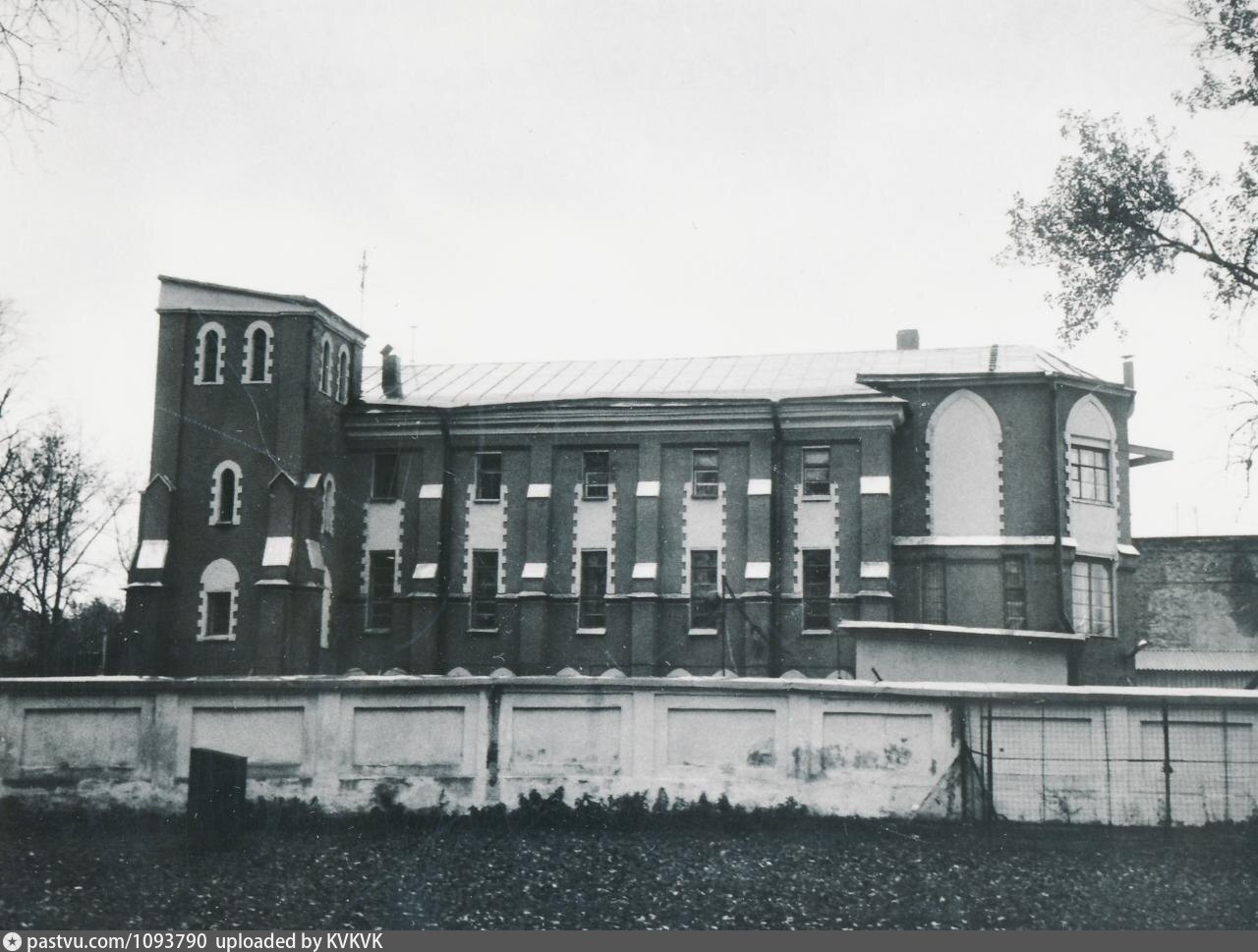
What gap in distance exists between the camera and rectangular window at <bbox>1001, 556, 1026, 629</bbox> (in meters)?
34.3

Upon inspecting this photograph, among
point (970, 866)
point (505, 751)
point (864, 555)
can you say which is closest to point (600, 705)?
point (505, 751)

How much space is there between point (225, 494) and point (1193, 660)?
30342mm

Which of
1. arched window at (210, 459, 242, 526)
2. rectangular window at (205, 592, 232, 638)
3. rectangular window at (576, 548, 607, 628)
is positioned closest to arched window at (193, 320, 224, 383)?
arched window at (210, 459, 242, 526)

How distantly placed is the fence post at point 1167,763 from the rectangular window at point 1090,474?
21949 mm

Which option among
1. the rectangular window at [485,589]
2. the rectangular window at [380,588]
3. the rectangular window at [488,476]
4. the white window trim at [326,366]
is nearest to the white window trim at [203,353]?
the white window trim at [326,366]

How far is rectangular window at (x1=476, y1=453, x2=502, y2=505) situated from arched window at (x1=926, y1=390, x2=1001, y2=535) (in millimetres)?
12022

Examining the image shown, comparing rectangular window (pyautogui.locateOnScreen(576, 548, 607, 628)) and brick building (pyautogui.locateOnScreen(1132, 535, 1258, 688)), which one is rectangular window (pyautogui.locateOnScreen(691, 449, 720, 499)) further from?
brick building (pyautogui.locateOnScreen(1132, 535, 1258, 688))

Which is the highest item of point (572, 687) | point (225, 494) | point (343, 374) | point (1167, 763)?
point (343, 374)

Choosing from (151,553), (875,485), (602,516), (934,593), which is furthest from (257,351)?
(934,593)

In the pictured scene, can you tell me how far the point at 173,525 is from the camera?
34188 millimetres

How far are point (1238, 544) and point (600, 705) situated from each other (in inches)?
1396

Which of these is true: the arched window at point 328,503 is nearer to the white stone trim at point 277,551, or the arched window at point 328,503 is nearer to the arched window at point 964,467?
the white stone trim at point 277,551

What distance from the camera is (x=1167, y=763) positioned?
14.3 meters

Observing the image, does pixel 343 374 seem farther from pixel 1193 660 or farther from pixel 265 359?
pixel 1193 660
